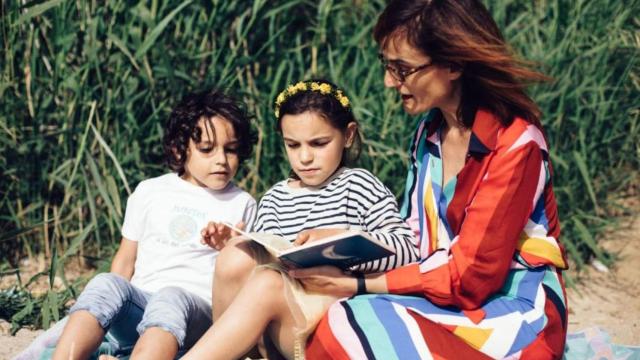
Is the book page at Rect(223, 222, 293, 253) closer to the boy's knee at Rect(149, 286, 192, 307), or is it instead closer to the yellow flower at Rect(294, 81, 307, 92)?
the boy's knee at Rect(149, 286, 192, 307)

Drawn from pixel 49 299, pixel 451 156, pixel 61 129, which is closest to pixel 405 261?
pixel 451 156

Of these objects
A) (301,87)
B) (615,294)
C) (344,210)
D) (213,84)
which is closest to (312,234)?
(344,210)

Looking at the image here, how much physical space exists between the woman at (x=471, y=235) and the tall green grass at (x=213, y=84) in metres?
1.53

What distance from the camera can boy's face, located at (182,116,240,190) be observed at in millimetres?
3600

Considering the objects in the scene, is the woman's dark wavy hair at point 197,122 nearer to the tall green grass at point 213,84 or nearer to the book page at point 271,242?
the tall green grass at point 213,84

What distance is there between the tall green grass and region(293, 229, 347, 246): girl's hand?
4.60 feet

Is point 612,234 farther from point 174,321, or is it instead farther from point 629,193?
point 174,321

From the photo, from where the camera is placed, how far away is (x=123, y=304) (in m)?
3.32

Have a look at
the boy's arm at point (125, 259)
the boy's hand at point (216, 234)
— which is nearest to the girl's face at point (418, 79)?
the boy's hand at point (216, 234)

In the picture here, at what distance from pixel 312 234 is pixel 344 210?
10.6 inches

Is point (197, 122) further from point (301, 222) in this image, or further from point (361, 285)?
point (361, 285)

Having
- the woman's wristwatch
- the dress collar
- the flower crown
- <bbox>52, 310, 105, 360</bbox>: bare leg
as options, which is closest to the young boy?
<bbox>52, 310, 105, 360</bbox>: bare leg

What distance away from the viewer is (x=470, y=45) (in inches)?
115

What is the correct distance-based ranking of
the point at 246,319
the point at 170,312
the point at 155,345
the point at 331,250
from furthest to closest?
the point at 170,312
the point at 155,345
the point at 246,319
the point at 331,250
